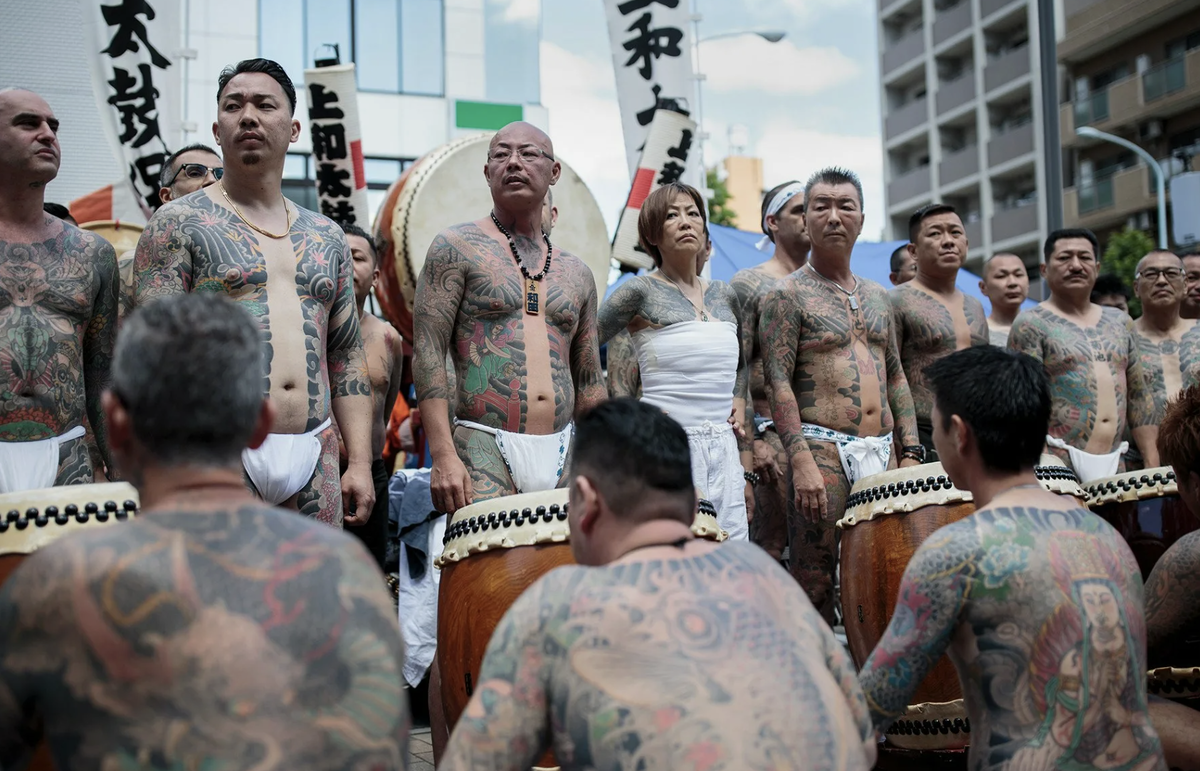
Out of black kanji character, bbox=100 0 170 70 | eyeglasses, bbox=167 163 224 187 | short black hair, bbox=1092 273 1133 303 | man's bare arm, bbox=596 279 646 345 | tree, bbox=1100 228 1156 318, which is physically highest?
tree, bbox=1100 228 1156 318

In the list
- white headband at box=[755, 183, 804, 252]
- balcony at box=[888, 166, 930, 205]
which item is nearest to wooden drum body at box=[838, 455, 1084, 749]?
white headband at box=[755, 183, 804, 252]

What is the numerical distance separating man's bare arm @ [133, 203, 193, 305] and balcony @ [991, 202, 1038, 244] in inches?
1291

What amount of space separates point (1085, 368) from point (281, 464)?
3924 mm

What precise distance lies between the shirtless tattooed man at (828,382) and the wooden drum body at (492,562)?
4.80 ft

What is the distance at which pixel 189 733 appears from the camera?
1.58m

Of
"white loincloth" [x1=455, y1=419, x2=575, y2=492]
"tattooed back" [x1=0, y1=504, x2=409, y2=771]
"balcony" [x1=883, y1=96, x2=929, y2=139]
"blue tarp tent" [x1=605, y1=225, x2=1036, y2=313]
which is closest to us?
"tattooed back" [x1=0, y1=504, x2=409, y2=771]

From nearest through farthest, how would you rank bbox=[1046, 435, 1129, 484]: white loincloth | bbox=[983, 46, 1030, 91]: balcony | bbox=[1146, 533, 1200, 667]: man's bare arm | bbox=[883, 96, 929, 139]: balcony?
bbox=[1146, 533, 1200, 667]: man's bare arm → bbox=[1046, 435, 1129, 484]: white loincloth → bbox=[983, 46, 1030, 91]: balcony → bbox=[883, 96, 929, 139]: balcony

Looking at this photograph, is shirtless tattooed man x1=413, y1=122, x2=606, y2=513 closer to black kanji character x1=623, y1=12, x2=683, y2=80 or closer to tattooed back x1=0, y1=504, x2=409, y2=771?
tattooed back x1=0, y1=504, x2=409, y2=771

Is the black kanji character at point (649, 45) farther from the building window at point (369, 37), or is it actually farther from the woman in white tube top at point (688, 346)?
the building window at point (369, 37)

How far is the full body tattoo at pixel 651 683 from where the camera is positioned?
6.01 feet

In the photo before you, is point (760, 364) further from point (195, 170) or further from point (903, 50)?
point (903, 50)

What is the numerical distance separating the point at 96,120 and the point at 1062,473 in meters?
13.9

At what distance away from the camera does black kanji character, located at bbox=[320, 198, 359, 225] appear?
7.67 m

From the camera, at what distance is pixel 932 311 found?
18.1 feet
